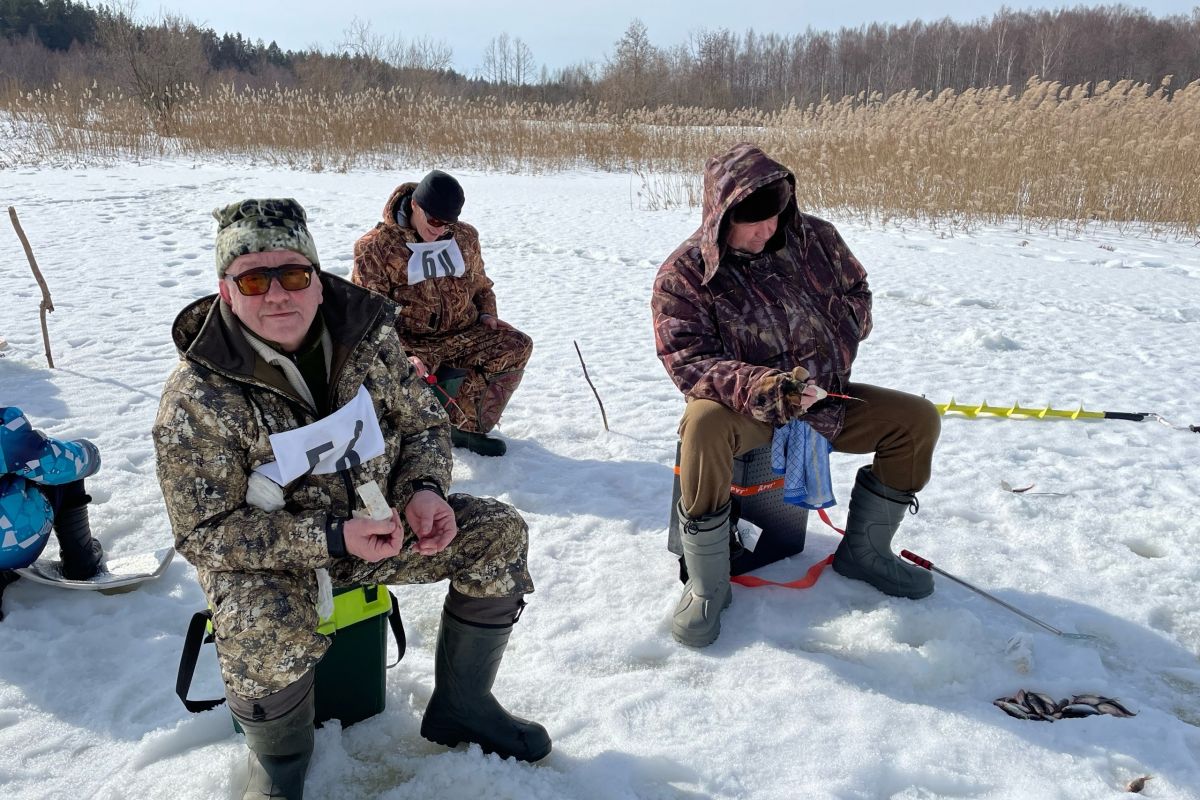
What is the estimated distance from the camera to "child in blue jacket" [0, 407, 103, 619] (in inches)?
91.0

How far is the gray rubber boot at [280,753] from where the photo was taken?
1688mm

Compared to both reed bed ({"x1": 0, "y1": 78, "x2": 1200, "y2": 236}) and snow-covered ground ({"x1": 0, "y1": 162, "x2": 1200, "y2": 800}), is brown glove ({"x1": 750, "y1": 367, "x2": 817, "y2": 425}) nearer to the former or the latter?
snow-covered ground ({"x1": 0, "y1": 162, "x2": 1200, "y2": 800})

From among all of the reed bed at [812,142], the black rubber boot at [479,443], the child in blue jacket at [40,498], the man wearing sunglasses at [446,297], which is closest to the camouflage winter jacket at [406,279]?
the man wearing sunglasses at [446,297]

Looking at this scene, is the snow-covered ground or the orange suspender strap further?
the orange suspender strap

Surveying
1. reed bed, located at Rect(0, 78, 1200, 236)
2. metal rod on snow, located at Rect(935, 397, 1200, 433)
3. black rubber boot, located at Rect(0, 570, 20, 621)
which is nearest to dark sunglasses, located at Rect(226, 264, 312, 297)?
black rubber boot, located at Rect(0, 570, 20, 621)

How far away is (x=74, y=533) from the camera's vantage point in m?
2.55

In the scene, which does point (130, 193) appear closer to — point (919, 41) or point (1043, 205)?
point (1043, 205)

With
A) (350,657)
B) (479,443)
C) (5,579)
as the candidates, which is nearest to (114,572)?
(5,579)

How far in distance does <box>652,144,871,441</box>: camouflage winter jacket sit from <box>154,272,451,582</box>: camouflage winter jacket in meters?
0.94

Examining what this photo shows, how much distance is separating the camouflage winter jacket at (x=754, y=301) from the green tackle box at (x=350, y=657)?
3.69 ft

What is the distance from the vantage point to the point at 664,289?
2547 mm

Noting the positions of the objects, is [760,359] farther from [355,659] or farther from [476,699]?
[355,659]

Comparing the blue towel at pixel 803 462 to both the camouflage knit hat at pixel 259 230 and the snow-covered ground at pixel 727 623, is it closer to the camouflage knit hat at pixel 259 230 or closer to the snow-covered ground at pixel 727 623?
the snow-covered ground at pixel 727 623

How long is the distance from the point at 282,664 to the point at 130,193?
11.6 metres
